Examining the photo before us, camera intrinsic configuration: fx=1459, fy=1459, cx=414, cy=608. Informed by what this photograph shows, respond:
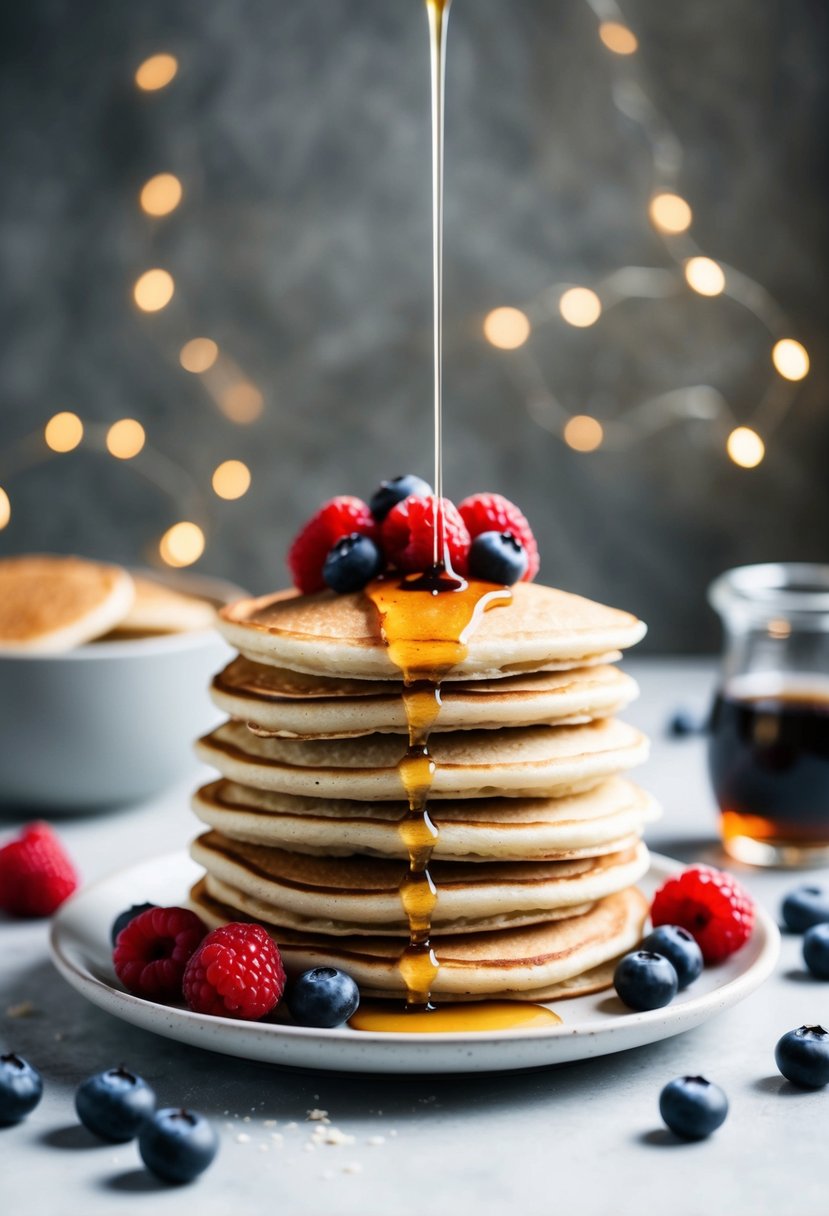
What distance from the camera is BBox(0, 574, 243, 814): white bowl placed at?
213cm

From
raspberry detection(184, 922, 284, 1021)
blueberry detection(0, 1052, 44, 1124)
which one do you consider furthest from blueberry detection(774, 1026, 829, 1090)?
blueberry detection(0, 1052, 44, 1124)

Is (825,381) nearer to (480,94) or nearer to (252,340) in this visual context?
(480,94)

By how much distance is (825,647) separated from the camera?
6.66 ft

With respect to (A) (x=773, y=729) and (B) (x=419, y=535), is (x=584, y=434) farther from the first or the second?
(B) (x=419, y=535)

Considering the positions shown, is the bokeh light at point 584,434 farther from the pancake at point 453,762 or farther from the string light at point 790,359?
the pancake at point 453,762

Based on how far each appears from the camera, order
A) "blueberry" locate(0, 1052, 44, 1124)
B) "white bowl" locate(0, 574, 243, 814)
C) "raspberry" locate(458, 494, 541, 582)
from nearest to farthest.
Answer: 1. "blueberry" locate(0, 1052, 44, 1124)
2. "raspberry" locate(458, 494, 541, 582)
3. "white bowl" locate(0, 574, 243, 814)

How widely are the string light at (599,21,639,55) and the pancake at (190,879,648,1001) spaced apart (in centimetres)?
223

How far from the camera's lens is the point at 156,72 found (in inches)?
121

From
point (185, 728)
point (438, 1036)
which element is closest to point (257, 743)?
point (438, 1036)

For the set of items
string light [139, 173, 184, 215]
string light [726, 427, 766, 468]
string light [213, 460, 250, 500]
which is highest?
string light [139, 173, 184, 215]

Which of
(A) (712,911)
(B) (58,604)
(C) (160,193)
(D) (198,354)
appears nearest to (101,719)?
(B) (58,604)

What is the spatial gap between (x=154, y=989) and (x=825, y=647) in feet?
3.53

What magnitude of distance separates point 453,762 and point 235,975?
28 cm

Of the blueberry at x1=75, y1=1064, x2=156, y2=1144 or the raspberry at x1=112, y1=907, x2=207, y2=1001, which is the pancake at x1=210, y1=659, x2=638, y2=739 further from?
the blueberry at x1=75, y1=1064, x2=156, y2=1144
